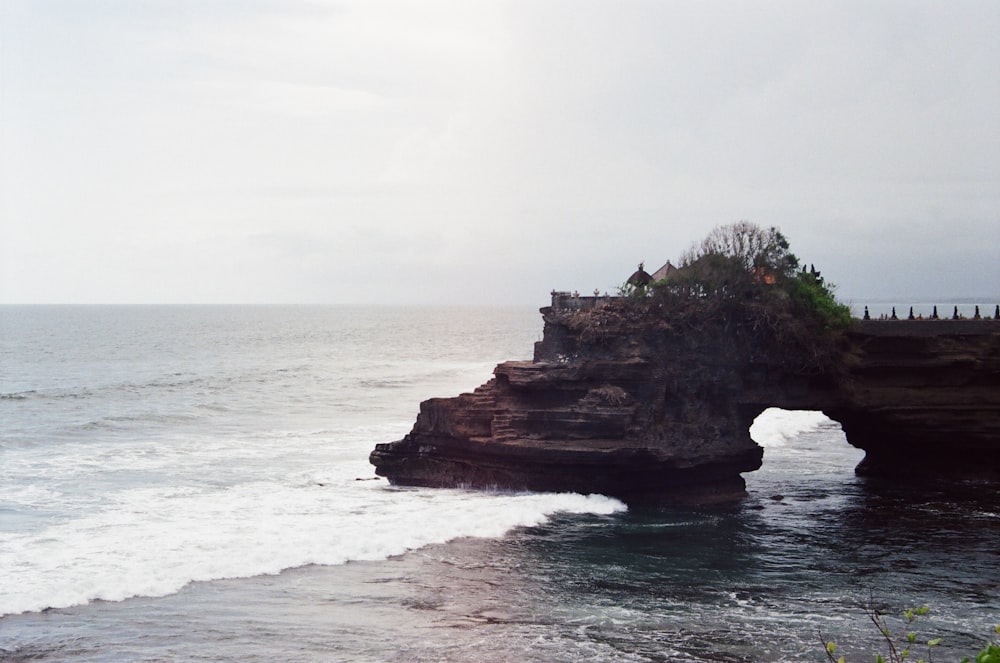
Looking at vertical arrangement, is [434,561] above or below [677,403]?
below

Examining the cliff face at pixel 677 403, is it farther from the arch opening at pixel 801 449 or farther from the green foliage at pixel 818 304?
the arch opening at pixel 801 449

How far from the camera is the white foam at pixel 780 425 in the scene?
45688 mm

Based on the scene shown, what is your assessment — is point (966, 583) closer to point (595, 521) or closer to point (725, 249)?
point (595, 521)

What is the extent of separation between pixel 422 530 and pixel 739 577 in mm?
8744

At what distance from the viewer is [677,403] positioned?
31781mm

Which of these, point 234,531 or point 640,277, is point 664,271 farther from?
point 234,531

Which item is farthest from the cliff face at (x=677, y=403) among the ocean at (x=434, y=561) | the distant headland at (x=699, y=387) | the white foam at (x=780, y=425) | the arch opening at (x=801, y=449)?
the white foam at (x=780, y=425)

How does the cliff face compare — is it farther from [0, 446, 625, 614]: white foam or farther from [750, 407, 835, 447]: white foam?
[750, 407, 835, 447]: white foam

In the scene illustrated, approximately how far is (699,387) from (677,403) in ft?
3.09

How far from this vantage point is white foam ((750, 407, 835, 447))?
150ft

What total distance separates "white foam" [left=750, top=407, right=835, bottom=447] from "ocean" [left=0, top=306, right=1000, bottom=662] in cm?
111

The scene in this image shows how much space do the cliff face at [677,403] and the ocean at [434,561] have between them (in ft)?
4.14

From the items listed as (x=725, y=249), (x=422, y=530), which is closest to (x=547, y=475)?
(x=422, y=530)

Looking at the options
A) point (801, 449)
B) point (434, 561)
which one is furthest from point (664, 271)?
point (434, 561)
